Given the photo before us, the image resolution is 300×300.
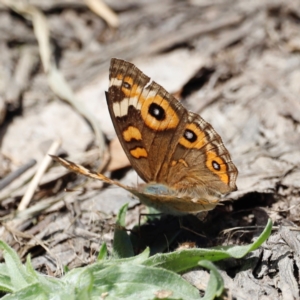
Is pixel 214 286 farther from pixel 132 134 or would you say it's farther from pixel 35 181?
pixel 35 181

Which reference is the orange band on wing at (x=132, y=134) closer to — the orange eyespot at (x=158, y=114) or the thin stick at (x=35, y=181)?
the orange eyespot at (x=158, y=114)

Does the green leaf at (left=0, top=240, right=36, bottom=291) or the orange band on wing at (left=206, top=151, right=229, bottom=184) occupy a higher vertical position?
the orange band on wing at (left=206, top=151, right=229, bottom=184)

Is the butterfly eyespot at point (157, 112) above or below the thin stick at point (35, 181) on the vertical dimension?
above

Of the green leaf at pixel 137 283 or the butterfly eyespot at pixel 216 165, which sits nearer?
the green leaf at pixel 137 283

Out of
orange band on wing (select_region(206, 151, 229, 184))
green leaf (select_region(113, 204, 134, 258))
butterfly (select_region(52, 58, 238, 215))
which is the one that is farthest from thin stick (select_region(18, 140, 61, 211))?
orange band on wing (select_region(206, 151, 229, 184))

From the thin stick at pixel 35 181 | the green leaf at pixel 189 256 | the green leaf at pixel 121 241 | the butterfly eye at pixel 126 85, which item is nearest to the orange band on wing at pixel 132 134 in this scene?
the butterfly eye at pixel 126 85

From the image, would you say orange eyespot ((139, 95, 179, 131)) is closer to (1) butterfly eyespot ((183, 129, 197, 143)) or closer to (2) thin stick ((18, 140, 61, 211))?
(1) butterfly eyespot ((183, 129, 197, 143))

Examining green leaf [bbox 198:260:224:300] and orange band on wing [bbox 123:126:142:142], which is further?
orange band on wing [bbox 123:126:142:142]

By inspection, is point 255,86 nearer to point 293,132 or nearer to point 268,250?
point 293,132
